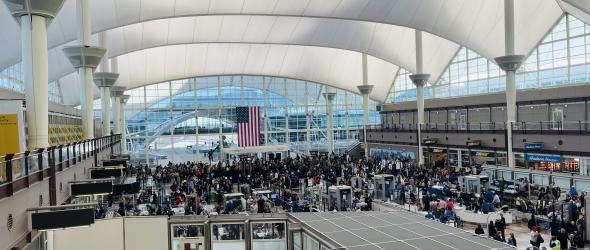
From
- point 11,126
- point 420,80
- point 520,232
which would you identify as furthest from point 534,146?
point 11,126

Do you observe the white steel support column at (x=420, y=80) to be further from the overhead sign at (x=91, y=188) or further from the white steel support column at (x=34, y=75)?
the white steel support column at (x=34, y=75)

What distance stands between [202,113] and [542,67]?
28.6 metres

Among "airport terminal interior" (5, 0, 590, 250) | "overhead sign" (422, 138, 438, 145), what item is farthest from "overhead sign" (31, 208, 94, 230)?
"overhead sign" (422, 138, 438, 145)

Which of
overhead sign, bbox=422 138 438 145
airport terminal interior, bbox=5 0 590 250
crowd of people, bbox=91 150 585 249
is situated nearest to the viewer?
airport terminal interior, bbox=5 0 590 250

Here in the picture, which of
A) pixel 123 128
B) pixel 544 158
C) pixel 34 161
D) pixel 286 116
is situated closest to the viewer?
pixel 34 161

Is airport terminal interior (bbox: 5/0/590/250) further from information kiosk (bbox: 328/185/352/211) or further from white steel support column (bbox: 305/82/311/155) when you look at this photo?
white steel support column (bbox: 305/82/311/155)

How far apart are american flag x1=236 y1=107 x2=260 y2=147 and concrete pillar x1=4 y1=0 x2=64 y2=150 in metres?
20.6

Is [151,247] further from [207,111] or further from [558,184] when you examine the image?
[207,111]

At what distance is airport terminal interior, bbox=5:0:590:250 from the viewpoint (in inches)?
380

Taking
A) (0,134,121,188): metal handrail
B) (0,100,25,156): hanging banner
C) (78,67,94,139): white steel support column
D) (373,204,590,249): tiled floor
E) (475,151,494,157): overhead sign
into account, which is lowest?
(373,204,590,249): tiled floor

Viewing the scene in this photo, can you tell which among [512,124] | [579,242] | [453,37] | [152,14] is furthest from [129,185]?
[453,37]

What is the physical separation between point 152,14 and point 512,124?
63.9 ft

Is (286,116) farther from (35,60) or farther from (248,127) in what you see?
(35,60)

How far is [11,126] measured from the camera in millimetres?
8305
